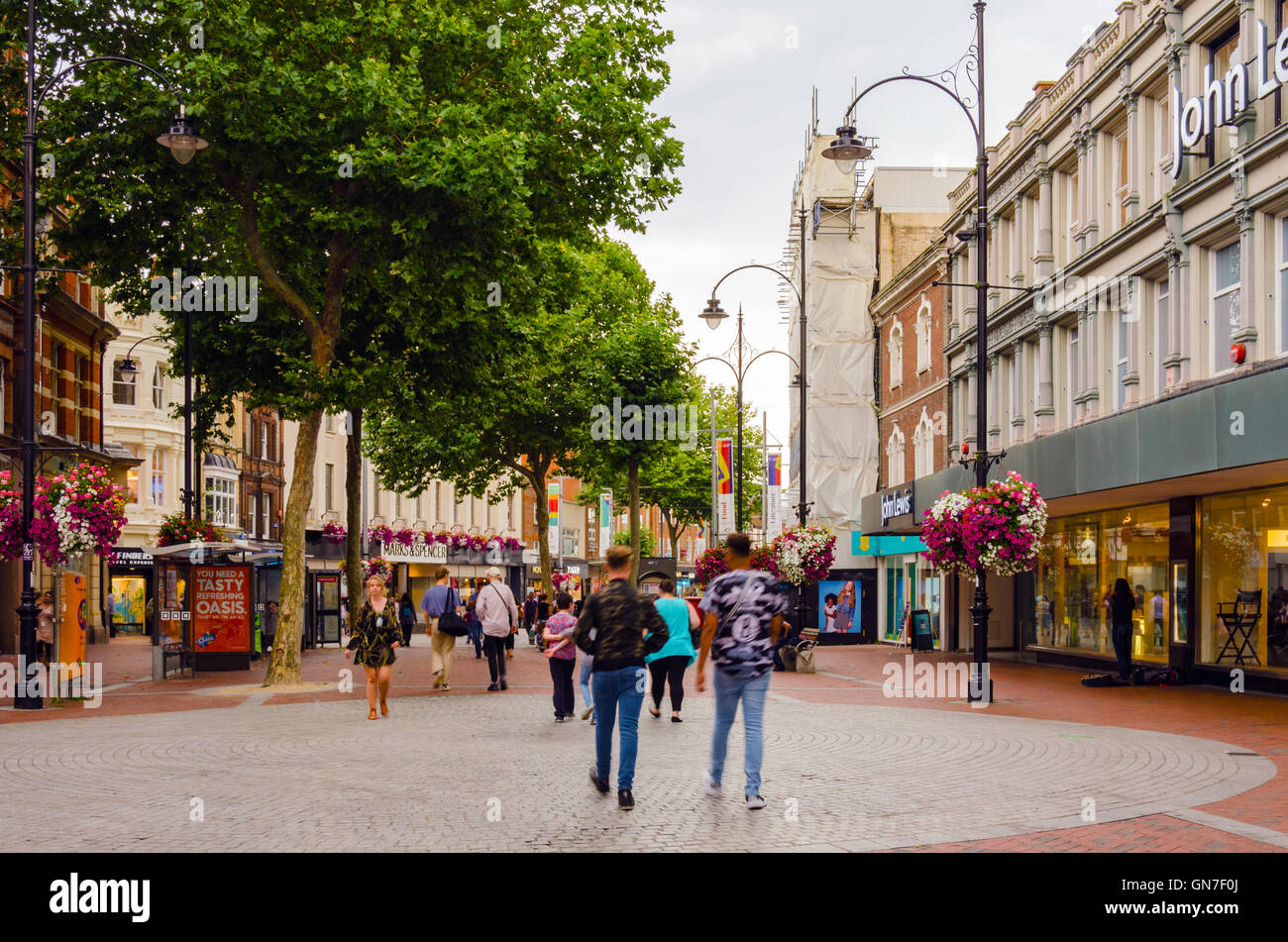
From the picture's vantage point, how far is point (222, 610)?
88.1 ft

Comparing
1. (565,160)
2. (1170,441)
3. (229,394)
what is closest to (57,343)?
(229,394)

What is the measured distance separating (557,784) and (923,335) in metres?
31.5

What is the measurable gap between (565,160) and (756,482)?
64.1 meters

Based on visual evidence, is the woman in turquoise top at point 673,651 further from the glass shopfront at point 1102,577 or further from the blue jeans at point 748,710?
the glass shopfront at point 1102,577

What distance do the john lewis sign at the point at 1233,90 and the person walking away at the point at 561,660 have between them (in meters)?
11.6

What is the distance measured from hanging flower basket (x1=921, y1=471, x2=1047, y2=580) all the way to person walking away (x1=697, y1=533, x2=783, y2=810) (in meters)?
10.1

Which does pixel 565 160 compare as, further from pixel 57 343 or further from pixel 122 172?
pixel 57 343

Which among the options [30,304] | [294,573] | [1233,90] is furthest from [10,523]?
[1233,90]

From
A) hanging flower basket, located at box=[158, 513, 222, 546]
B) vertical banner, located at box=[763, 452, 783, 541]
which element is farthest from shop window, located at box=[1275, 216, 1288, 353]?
vertical banner, located at box=[763, 452, 783, 541]

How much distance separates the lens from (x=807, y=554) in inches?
1252

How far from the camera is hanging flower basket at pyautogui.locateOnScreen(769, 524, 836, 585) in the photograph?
3181 cm

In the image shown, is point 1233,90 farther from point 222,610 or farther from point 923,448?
point 923,448
